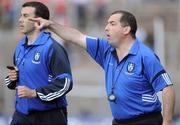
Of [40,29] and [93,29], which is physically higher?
[40,29]

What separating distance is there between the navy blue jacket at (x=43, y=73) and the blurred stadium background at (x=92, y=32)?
7.47m

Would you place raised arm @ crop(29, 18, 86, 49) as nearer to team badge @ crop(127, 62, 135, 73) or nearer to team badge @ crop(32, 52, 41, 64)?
team badge @ crop(32, 52, 41, 64)

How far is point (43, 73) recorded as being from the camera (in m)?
9.68

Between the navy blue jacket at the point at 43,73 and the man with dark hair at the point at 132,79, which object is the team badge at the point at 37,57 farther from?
the man with dark hair at the point at 132,79

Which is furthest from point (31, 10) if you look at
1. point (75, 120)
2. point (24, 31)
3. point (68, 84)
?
point (75, 120)

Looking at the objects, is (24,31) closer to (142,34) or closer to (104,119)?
(104,119)

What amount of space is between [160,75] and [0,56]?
10992mm

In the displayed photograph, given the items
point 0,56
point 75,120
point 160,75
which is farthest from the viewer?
point 0,56

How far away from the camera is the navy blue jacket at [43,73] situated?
9531 mm

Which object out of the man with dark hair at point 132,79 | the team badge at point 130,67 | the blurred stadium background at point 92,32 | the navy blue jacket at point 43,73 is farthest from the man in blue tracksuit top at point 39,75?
the blurred stadium background at point 92,32

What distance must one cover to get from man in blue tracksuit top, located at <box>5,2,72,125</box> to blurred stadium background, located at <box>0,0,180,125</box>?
7426 mm

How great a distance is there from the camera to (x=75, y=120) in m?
15.4

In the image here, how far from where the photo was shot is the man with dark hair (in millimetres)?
9008

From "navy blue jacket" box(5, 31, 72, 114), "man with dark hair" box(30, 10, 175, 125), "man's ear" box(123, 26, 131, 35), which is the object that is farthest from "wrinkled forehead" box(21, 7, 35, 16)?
"man's ear" box(123, 26, 131, 35)
